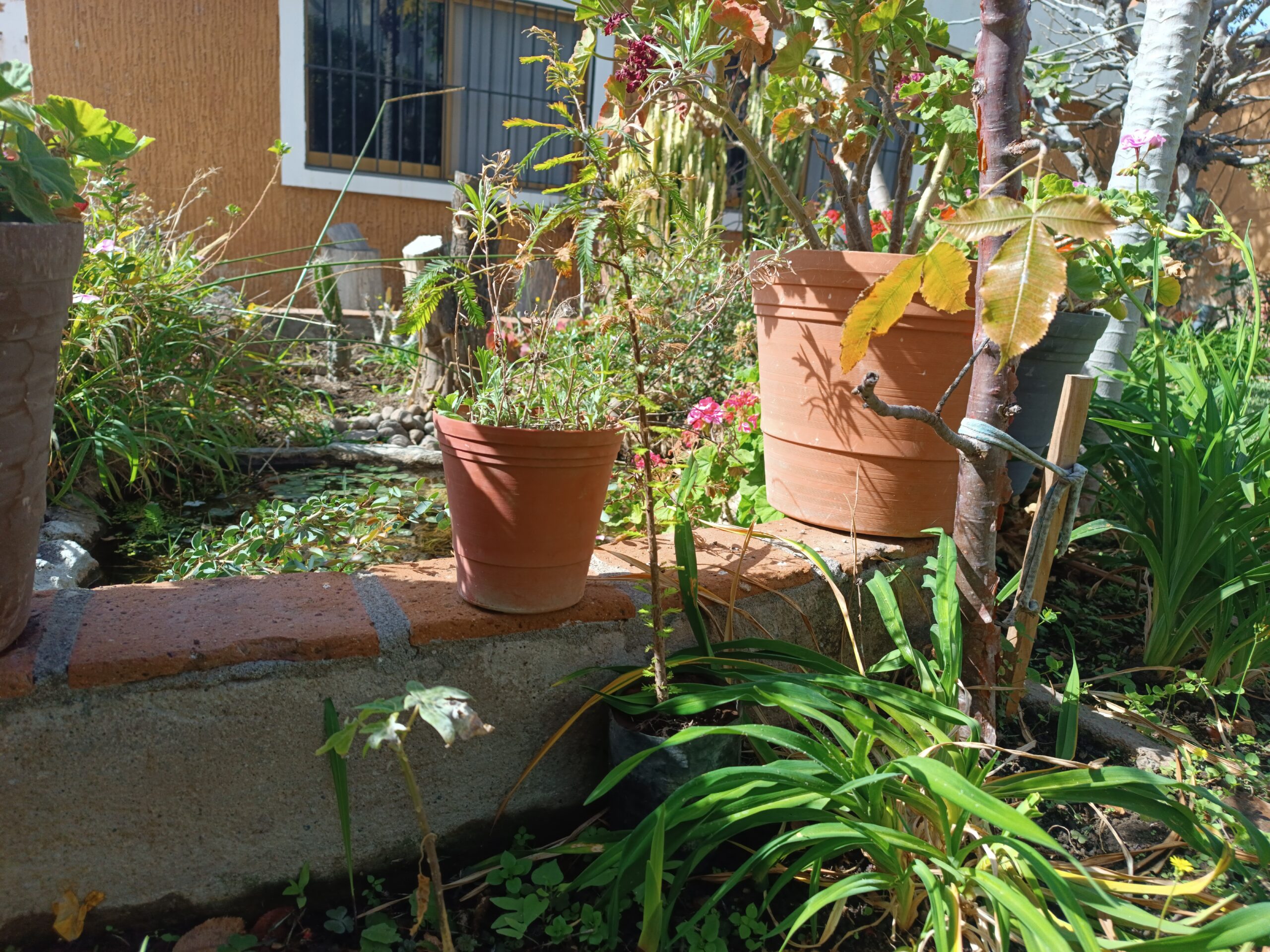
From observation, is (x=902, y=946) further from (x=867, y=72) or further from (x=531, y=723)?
(x=867, y=72)

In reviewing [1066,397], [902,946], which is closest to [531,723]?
[902,946]

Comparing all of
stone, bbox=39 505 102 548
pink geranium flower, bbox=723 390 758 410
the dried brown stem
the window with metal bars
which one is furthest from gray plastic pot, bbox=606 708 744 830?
the window with metal bars

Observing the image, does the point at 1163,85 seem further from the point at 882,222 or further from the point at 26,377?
the point at 26,377

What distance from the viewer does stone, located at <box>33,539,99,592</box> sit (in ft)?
5.64

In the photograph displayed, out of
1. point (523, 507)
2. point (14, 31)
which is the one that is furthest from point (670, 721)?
point (14, 31)

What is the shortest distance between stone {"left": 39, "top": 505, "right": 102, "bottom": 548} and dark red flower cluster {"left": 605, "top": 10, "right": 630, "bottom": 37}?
1.56 metres

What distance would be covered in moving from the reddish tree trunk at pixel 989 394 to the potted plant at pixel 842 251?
0.58 ft

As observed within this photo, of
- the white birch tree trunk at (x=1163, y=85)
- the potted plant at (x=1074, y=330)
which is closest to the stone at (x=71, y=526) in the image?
the potted plant at (x=1074, y=330)

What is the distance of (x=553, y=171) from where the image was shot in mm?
6480

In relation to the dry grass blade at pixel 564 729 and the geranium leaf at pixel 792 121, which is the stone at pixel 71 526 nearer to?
the dry grass blade at pixel 564 729

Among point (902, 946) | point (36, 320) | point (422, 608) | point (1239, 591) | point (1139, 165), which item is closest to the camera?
point (36, 320)

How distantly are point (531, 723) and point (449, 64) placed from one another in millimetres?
5515

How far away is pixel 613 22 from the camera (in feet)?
5.03

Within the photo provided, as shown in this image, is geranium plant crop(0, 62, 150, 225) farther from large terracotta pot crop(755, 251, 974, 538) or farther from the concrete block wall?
large terracotta pot crop(755, 251, 974, 538)
